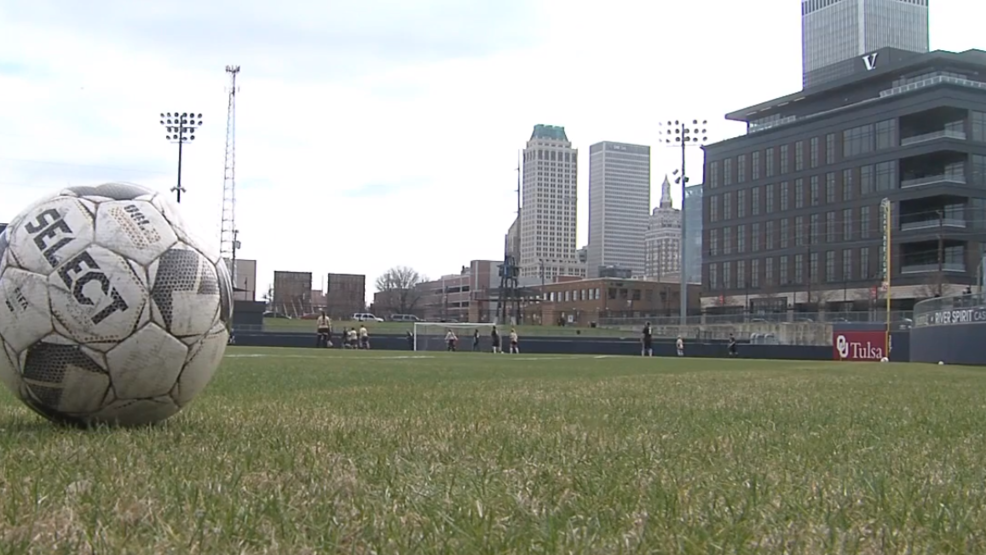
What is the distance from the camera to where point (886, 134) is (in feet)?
267

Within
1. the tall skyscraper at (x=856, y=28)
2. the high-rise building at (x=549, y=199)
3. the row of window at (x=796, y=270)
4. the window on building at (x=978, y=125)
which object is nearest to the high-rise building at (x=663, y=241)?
the high-rise building at (x=549, y=199)

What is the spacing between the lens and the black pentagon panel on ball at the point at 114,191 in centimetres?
544

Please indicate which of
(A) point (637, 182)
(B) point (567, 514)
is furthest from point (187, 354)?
(A) point (637, 182)

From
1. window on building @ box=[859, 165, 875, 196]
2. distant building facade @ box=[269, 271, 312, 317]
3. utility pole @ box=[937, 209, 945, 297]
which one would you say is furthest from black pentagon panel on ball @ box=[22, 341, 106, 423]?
distant building facade @ box=[269, 271, 312, 317]

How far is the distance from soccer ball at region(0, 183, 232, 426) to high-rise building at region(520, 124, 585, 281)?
125 meters

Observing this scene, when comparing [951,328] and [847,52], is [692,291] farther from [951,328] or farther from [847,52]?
[951,328]

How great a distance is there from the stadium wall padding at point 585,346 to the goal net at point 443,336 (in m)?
0.08

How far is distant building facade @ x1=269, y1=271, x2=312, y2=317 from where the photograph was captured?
106 metres

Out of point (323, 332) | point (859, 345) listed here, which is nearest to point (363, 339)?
point (323, 332)

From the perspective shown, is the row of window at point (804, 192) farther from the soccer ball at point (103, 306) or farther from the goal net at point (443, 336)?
the soccer ball at point (103, 306)

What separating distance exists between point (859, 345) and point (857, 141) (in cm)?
4205

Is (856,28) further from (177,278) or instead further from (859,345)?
(177,278)

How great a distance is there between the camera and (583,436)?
5.80m

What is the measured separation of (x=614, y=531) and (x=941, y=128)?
286 ft
